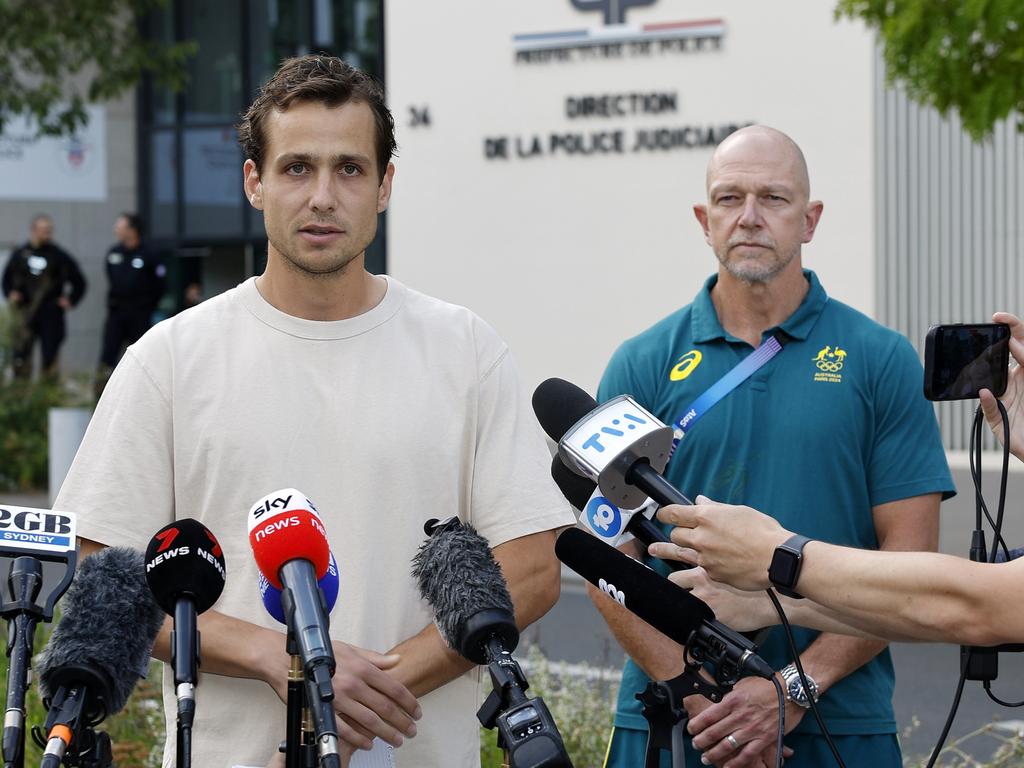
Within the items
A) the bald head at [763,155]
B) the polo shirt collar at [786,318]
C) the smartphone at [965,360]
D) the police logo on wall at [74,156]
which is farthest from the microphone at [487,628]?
the police logo on wall at [74,156]

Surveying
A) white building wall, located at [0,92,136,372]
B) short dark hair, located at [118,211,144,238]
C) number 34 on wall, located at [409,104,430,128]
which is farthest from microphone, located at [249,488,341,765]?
white building wall, located at [0,92,136,372]

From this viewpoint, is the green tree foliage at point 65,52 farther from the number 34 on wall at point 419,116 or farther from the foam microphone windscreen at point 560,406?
the foam microphone windscreen at point 560,406

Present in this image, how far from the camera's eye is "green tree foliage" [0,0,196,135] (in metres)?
13.8

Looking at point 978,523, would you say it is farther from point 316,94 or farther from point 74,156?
point 74,156

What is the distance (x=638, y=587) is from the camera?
2453 mm

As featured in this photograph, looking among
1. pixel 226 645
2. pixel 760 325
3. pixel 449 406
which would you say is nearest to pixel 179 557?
pixel 226 645

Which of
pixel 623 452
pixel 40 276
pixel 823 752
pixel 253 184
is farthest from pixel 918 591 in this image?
pixel 40 276

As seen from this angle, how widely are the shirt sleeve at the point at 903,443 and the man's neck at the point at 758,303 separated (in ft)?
0.95

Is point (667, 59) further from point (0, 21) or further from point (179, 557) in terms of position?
point (179, 557)

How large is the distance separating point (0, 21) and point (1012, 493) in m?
10.1

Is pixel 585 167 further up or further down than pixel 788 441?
further up

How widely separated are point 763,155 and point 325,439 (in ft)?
4.67

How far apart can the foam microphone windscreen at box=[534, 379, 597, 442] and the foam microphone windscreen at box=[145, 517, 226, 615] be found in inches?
31.0

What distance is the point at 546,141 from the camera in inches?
635
